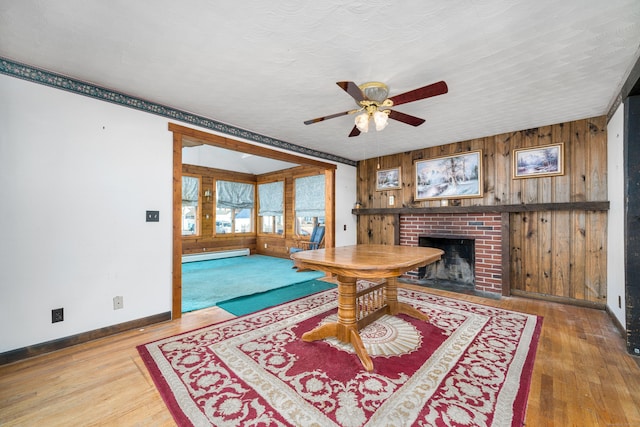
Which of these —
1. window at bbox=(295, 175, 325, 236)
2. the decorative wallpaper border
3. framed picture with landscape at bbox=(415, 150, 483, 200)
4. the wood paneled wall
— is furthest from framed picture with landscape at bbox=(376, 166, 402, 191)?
the decorative wallpaper border

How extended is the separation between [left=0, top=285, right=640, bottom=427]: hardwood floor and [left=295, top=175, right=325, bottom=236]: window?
4434 mm

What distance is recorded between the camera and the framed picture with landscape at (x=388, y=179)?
4.84 m

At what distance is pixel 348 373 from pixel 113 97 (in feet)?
10.3

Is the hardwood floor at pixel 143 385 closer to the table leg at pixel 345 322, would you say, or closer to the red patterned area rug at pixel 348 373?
the red patterned area rug at pixel 348 373

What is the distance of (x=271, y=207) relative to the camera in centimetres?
772

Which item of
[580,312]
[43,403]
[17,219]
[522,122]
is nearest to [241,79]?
[17,219]

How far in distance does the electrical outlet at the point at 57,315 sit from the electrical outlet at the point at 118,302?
35 cm

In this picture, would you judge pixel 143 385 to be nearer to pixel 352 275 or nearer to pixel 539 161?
pixel 352 275

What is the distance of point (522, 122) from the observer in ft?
10.9

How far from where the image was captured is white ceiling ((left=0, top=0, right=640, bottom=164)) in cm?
151

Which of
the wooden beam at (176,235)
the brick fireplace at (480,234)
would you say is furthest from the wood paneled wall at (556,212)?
the wooden beam at (176,235)

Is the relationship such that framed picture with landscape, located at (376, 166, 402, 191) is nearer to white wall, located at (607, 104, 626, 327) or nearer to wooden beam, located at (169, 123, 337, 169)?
wooden beam, located at (169, 123, 337, 169)

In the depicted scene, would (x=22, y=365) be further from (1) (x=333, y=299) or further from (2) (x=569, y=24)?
(2) (x=569, y=24)

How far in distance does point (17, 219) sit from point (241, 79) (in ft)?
6.83
